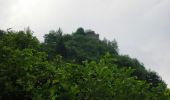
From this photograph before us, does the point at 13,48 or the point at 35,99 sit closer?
the point at 35,99

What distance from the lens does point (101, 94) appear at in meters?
31.7

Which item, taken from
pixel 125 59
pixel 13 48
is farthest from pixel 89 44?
pixel 13 48

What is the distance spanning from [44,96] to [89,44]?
7541 cm

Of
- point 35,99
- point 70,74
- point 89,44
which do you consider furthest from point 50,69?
point 89,44

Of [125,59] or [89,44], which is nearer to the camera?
[125,59]

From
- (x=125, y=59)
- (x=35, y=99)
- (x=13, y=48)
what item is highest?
(x=125, y=59)

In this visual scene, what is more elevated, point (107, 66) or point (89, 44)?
point (89, 44)

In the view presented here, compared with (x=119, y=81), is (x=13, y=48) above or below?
above

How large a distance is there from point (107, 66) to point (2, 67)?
236 inches

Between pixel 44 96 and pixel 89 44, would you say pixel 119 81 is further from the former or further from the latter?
pixel 89 44

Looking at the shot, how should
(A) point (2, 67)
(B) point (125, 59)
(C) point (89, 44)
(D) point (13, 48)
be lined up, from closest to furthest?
(A) point (2, 67), (D) point (13, 48), (B) point (125, 59), (C) point (89, 44)

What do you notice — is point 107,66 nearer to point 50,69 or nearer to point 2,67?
point 50,69

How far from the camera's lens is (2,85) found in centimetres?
3188

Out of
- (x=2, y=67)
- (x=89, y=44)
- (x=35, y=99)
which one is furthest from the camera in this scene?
(x=89, y=44)
